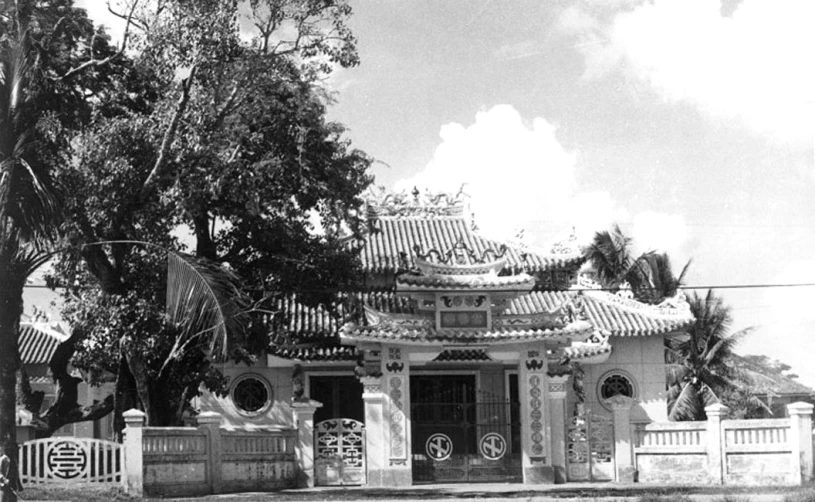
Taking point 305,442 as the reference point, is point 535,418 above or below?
above

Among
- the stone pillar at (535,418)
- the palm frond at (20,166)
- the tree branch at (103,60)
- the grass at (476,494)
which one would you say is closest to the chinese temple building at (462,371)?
the stone pillar at (535,418)

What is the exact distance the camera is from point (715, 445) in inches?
811

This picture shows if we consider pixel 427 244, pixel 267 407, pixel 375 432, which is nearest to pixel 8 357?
pixel 375 432

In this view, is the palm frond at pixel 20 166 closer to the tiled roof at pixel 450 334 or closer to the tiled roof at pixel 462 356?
the tiled roof at pixel 450 334

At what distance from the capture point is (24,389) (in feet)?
73.9

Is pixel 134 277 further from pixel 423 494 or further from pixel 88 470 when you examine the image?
pixel 423 494

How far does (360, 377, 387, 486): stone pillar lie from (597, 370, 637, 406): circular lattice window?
8472 millimetres

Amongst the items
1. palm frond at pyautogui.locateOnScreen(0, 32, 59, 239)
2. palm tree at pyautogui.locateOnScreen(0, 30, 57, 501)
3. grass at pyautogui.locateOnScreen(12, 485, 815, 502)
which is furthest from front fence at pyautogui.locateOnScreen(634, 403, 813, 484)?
palm frond at pyautogui.locateOnScreen(0, 32, 59, 239)

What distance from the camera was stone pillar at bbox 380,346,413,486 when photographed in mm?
20469

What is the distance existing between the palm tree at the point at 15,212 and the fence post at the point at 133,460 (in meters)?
2.22

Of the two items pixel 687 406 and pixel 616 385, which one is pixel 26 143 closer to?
pixel 616 385

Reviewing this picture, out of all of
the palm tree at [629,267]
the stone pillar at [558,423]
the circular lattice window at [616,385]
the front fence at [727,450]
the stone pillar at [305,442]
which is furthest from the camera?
the palm tree at [629,267]

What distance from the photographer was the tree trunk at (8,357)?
603 inches

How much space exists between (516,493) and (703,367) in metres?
17.6
